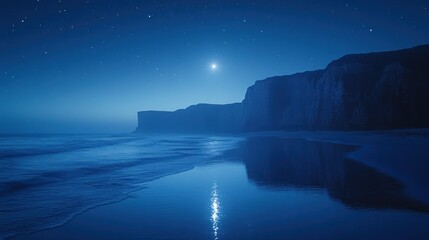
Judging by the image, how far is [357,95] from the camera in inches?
2060

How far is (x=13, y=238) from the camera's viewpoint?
6.66 m

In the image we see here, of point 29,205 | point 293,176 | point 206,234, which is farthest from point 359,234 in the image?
point 29,205

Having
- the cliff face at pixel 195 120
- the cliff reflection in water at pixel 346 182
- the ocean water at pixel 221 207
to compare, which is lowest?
the cliff reflection in water at pixel 346 182

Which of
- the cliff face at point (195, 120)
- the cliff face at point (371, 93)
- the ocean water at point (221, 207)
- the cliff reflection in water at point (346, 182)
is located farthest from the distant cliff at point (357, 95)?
the cliff face at point (195, 120)

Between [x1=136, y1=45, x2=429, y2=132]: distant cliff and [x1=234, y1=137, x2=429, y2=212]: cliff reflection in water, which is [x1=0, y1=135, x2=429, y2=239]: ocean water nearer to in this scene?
[x1=234, y1=137, x2=429, y2=212]: cliff reflection in water

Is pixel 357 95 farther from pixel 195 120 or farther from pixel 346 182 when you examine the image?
pixel 195 120

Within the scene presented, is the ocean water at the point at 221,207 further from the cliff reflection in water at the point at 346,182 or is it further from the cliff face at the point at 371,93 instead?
the cliff face at the point at 371,93

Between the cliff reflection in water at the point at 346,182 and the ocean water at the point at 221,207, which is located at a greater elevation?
the ocean water at the point at 221,207

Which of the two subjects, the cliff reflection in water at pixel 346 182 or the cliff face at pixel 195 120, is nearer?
the cliff reflection in water at pixel 346 182

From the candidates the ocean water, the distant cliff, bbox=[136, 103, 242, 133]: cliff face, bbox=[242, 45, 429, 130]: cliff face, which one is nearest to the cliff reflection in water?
the ocean water

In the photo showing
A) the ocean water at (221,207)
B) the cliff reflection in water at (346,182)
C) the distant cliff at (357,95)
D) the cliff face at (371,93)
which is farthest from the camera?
the distant cliff at (357,95)

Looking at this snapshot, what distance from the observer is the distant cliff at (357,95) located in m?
44.9

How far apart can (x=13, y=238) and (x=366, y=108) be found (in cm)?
5373

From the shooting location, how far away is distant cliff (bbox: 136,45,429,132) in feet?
147
